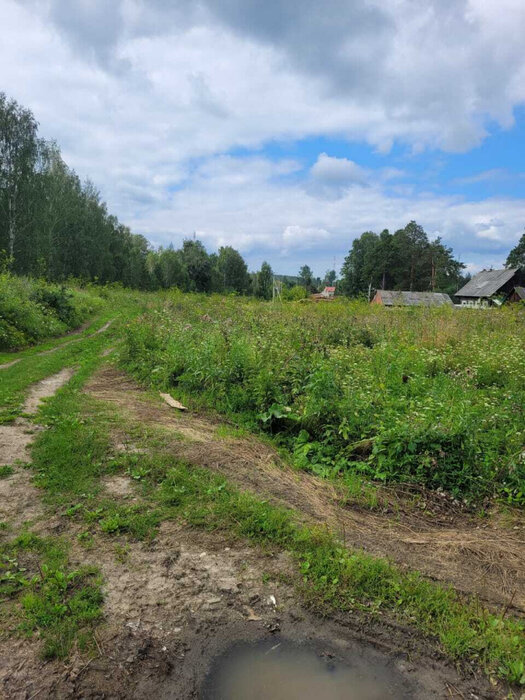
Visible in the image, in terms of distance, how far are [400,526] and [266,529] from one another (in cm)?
130

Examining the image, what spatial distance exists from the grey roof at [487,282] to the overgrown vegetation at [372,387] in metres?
37.2

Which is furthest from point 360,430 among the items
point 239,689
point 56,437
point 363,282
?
point 363,282

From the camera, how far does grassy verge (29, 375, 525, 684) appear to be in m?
2.59

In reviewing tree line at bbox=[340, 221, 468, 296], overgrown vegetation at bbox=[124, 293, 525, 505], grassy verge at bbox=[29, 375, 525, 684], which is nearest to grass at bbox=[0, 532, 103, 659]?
grassy verge at bbox=[29, 375, 525, 684]

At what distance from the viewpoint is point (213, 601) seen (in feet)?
9.41

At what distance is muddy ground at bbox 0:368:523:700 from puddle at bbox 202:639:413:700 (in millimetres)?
48

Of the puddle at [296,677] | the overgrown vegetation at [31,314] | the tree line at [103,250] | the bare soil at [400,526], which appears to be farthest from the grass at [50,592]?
the tree line at [103,250]

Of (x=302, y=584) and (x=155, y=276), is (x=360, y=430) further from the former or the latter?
(x=155, y=276)

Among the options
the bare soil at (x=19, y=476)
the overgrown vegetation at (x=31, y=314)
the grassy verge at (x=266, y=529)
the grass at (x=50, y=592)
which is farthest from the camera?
the overgrown vegetation at (x=31, y=314)

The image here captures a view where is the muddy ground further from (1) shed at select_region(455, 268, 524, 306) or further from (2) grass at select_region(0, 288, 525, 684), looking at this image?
(1) shed at select_region(455, 268, 524, 306)

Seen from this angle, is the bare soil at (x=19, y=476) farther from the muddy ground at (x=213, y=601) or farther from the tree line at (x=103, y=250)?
the tree line at (x=103, y=250)

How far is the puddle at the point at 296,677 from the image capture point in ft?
7.57

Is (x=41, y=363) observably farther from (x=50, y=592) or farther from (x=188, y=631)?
(x=188, y=631)

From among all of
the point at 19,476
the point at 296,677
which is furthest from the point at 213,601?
the point at 19,476
